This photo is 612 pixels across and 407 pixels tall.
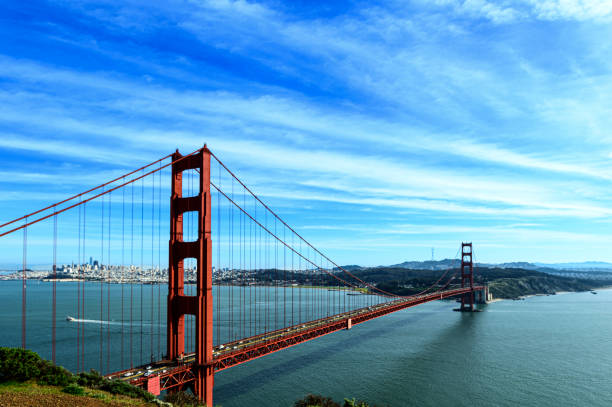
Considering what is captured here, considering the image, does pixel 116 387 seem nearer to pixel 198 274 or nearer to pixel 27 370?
pixel 27 370

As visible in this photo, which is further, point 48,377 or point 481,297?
→ point 481,297

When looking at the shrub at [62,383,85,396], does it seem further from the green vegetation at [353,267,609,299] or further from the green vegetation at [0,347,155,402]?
the green vegetation at [353,267,609,299]

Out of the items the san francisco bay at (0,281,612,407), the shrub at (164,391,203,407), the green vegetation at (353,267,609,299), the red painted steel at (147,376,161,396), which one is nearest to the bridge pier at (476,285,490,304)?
the green vegetation at (353,267,609,299)

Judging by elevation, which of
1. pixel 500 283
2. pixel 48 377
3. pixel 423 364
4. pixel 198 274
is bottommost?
pixel 500 283

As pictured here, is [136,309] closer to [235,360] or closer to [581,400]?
[235,360]

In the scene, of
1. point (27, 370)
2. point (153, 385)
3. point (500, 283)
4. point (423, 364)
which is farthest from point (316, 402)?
point (500, 283)

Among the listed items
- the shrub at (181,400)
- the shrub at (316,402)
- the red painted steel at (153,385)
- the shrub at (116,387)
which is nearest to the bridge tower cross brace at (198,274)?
the shrub at (181,400)

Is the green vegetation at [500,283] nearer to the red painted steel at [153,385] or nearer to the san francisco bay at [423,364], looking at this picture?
the san francisco bay at [423,364]

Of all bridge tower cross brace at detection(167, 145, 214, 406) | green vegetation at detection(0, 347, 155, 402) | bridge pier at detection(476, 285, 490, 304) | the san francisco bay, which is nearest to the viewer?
green vegetation at detection(0, 347, 155, 402)
